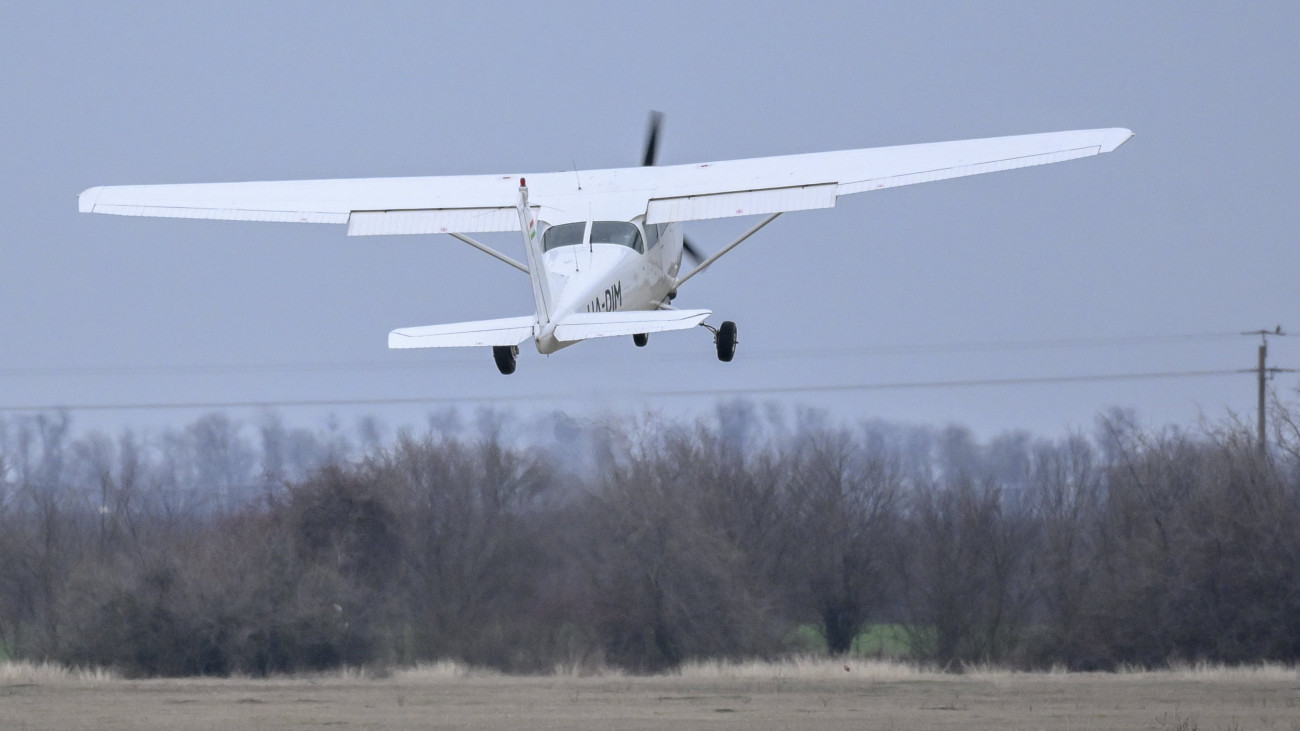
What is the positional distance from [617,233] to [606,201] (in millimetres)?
1307

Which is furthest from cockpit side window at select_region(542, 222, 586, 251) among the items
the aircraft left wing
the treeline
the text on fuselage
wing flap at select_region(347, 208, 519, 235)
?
the treeline

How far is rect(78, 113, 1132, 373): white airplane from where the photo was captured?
20.3 m

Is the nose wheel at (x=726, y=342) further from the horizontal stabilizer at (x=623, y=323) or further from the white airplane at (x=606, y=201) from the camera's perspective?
the horizontal stabilizer at (x=623, y=323)

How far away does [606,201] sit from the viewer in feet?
72.1

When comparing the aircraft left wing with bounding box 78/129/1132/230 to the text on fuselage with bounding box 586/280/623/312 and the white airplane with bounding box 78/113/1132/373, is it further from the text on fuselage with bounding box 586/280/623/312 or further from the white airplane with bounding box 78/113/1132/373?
the text on fuselage with bounding box 586/280/623/312

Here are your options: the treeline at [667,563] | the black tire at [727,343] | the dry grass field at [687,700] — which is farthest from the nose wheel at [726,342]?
the treeline at [667,563]

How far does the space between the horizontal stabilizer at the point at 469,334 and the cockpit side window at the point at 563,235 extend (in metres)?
2.21

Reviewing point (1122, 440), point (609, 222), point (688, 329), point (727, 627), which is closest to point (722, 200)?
point (609, 222)

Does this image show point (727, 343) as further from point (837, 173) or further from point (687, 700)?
point (687, 700)

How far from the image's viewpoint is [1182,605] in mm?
40250

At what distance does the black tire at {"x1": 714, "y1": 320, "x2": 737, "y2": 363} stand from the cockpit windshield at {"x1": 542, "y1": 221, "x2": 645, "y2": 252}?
1.48 metres

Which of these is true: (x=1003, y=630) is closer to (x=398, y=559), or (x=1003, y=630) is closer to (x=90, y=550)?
(x=398, y=559)

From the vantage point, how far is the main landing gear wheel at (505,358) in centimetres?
1891

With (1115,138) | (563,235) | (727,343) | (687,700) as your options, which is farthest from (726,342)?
(687,700)
